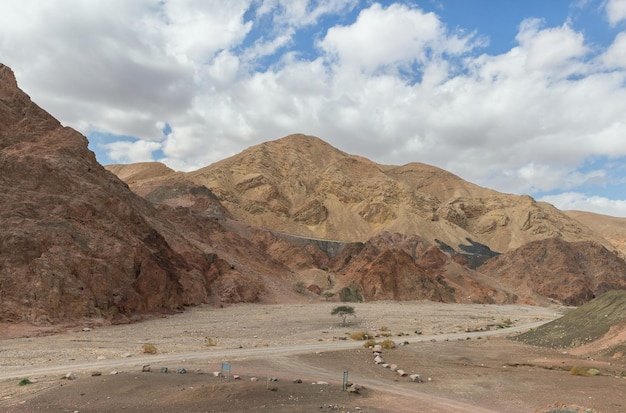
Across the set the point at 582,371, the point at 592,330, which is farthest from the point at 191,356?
the point at 592,330

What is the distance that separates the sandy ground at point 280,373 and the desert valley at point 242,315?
0.12 m

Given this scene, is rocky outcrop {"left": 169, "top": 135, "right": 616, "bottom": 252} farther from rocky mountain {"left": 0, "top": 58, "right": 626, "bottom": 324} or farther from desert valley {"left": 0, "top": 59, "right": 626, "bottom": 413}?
desert valley {"left": 0, "top": 59, "right": 626, "bottom": 413}

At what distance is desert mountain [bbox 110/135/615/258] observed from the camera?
134500 mm

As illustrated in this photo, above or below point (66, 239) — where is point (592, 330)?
below

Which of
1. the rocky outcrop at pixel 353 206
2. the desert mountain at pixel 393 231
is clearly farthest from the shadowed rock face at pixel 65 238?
the rocky outcrop at pixel 353 206

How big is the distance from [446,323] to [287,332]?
18.9 metres

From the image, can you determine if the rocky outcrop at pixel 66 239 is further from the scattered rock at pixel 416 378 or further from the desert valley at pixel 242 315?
the scattered rock at pixel 416 378

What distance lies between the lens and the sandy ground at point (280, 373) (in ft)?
48.9

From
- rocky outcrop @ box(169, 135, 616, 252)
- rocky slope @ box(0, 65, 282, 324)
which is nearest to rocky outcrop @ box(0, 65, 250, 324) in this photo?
rocky slope @ box(0, 65, 282, 324)

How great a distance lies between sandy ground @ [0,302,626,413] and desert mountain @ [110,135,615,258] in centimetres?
9201

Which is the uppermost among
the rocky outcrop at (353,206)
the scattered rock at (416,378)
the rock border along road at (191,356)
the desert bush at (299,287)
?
the rocky outcrop at (353,206)

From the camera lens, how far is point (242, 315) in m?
49.4

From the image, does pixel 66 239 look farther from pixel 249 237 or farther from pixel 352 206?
pixel 352 206

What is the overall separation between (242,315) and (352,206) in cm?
10028
